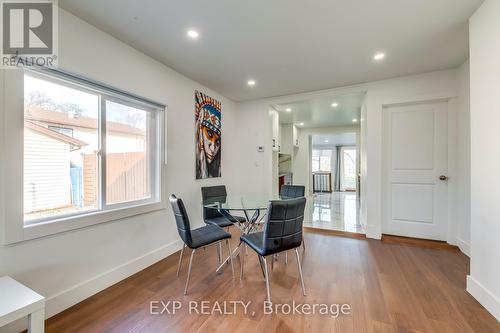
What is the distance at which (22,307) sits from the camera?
1136 mm

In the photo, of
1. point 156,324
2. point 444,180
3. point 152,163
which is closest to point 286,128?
point 444,180

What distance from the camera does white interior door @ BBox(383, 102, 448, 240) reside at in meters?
3.10

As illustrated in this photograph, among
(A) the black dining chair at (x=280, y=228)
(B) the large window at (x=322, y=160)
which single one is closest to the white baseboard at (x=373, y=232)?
(A) the black dining chair at (x=280, y=228)

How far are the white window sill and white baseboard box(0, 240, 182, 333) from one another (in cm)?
50

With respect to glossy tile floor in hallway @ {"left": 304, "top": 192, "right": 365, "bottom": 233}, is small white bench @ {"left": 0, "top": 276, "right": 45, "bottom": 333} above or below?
above

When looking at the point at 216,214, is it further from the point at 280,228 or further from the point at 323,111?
the point at 323,111

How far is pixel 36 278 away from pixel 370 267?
3133mm

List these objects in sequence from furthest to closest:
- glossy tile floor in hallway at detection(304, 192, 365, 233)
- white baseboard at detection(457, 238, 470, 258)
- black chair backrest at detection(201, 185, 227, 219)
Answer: glossy tile floor in hallway at detection(304, 192, 365, 233), black chair backrest at detection(201, 185, 227, 219), white baseboard at detection(457, 238, 470, 258)

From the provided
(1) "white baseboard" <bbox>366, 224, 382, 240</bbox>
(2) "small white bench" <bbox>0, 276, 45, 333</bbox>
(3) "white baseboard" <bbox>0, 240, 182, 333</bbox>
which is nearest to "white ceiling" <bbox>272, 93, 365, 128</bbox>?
(1) "white baseboard" <bbox>366, 224, 382, 240</bbox>

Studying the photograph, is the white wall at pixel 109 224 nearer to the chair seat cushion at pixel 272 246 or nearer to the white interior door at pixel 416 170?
the chair seat cushion at pixel 272 246

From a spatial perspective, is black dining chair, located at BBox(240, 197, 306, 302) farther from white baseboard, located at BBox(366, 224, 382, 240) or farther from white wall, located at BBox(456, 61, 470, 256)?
white wall, located at BBox(456, 61, 470, 256)

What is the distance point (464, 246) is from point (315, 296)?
2.43 m
